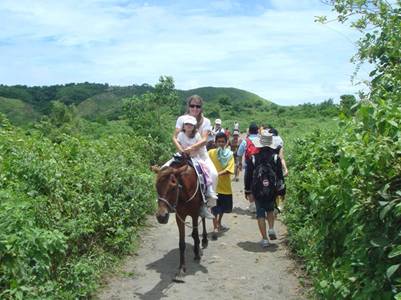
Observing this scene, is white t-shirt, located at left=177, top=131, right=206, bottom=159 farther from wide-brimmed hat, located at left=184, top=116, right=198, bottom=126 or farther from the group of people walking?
wide-brimmed hat, located at left=184, top=116, right=198, bottom=126

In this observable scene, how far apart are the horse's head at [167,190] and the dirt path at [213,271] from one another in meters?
0.98

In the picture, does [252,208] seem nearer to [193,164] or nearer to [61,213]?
[193,164]

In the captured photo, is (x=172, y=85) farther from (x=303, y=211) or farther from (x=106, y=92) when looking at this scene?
(x=106, y=92)

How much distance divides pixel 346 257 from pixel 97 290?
11.5ft

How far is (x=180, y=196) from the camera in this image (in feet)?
23.1

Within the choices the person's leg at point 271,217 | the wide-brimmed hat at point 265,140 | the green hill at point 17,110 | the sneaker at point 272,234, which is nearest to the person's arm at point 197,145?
the wide-brimmed hat at point 265,140

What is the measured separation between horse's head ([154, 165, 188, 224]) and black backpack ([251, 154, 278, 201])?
5.78 ft

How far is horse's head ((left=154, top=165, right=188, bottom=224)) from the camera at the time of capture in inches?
255

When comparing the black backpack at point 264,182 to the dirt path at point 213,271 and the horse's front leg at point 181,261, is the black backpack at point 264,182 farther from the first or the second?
the horse's front leg at point 181,261

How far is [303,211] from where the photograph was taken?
806 cm

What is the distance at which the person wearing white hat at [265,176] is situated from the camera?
8047 millimetres

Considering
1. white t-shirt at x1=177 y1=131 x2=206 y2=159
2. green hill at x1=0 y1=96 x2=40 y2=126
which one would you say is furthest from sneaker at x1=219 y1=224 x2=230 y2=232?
green hill at x1=0 y1=96 x2=40 y2=126

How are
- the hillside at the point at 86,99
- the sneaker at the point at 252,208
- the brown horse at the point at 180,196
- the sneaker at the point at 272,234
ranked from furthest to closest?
the hillside at the point at 86,99, the sneaker at the point at 252,208, the sneaker at the point at 272,234, the brown horse at the point at 180,196

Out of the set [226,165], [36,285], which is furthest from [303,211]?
[36,285]
